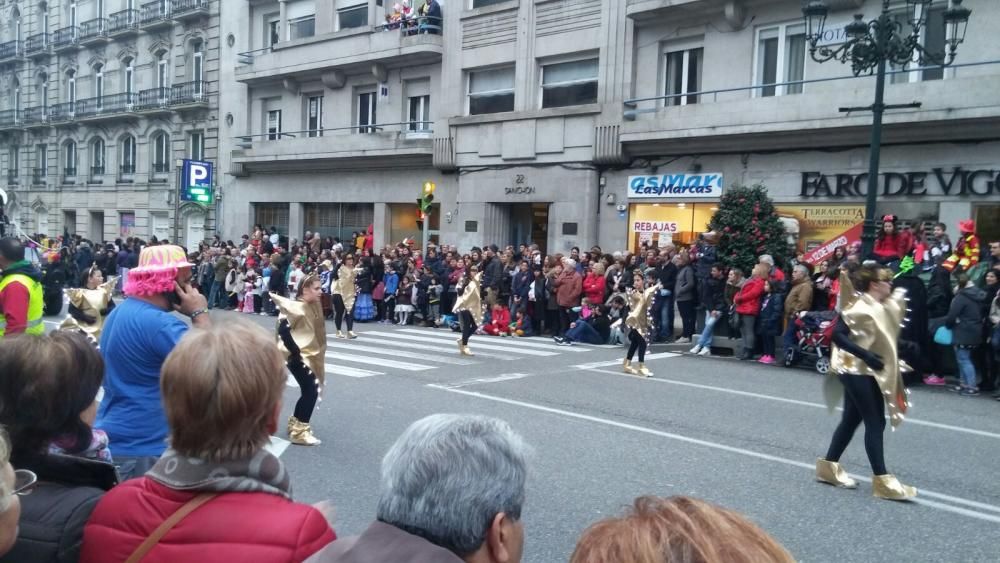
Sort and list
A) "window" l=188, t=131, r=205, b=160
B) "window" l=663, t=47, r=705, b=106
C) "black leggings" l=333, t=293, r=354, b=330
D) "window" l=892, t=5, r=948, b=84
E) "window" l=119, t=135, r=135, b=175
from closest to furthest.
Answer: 1. "window" l=892, t=5, r=948, b=84
2. "black leggings" l=333, t=293, r=354, b=330
3. "window" l=663, t=47, r=705, b=106
4. "window" l=188, t=131, r=205, b=160
5. "window" l=119, t=135, r=135, b=175

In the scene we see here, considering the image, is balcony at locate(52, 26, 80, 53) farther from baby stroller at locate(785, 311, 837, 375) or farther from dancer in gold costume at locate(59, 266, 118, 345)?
baby stroller at locate(785, 311, 837, 375)

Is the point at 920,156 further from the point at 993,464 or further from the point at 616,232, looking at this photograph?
the point at 993,464

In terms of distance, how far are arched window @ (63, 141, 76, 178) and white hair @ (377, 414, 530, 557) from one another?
4602 centimetres

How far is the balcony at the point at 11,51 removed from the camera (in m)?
46.3

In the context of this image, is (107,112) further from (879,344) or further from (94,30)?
(879,344)

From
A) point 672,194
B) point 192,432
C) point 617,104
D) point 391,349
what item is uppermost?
point 617,104

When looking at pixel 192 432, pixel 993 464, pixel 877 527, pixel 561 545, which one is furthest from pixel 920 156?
pixel 192 432

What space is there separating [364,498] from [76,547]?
400 cm

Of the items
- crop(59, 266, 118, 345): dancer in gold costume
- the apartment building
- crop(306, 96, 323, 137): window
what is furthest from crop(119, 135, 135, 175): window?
crop(59, 266, 118, 345): dancer in gold costume

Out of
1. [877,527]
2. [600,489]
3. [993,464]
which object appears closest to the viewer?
[877,527]

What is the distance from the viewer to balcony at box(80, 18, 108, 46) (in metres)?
39.8

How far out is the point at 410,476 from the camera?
1928 mm

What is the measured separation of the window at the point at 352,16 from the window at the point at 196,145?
8980 mm

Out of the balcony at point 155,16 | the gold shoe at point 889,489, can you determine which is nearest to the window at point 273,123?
the balcony at point 155,16
